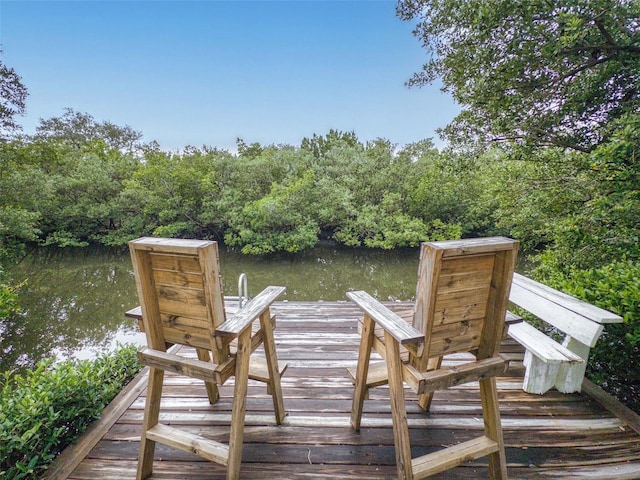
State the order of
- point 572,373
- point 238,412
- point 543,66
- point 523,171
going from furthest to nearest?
point 523,171
point 543,66
point 572,373
point 238,412

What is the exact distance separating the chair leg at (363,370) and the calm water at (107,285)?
3550 mm

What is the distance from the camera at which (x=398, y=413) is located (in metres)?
1.15

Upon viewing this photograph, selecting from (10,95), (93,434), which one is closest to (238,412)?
(93,434)

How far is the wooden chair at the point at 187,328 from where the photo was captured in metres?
1.10

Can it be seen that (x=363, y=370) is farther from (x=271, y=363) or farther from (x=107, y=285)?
(x=107, y=285)

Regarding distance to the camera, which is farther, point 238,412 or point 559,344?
point 559,344

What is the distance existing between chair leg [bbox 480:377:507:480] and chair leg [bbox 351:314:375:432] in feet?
1.70

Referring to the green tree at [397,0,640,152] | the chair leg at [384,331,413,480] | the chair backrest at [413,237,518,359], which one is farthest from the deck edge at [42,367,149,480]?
the green tree at [397,0,640,152]

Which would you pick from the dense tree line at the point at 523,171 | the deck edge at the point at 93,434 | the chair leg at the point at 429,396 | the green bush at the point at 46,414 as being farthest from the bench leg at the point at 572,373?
the green bush at the point at 46,414

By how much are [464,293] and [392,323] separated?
0.30 meters

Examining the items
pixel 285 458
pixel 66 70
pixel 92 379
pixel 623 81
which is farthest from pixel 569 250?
pixel 66 70

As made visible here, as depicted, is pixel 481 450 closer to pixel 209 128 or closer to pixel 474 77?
pixel 474 77

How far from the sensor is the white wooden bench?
1.60m

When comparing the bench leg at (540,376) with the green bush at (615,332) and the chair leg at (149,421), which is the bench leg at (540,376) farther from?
the chair leg at (149,421)
